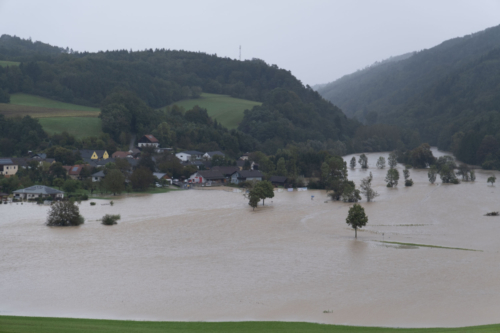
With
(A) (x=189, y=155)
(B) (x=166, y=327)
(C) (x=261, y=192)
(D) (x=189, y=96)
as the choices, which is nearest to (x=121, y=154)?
(A) (x=189, y=155)

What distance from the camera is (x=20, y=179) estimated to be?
37.6 metres

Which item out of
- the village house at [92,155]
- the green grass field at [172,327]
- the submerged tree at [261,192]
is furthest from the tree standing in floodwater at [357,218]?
the village house at [92,155]

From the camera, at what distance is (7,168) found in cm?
4069

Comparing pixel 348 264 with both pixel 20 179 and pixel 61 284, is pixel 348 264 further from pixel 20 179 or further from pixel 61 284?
pixel 20 179

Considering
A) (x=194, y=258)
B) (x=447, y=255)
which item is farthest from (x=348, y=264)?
(x=194, y=258)

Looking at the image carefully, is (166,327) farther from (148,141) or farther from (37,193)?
(148,141)

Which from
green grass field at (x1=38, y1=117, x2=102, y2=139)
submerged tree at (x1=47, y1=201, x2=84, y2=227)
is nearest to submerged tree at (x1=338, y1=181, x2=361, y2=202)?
submerged tree at (x1=47, y1=201, x2=84, y2=227)

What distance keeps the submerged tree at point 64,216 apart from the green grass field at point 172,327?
14226 millimetres

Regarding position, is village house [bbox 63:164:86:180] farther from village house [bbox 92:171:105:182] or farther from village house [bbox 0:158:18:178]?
village house [bbox 0:158:18:178]

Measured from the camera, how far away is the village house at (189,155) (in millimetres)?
52656

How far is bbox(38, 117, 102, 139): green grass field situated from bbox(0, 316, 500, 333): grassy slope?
1808 inches

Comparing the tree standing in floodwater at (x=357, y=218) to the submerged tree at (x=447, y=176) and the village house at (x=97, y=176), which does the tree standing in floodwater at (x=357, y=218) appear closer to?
the village house at (x=97, y=176)

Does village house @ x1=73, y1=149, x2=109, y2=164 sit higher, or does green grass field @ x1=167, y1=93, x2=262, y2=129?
green grass field @ x1=167, y1=93, x2=262, y2=129

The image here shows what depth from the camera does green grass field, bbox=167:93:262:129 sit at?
81250 millimetres
